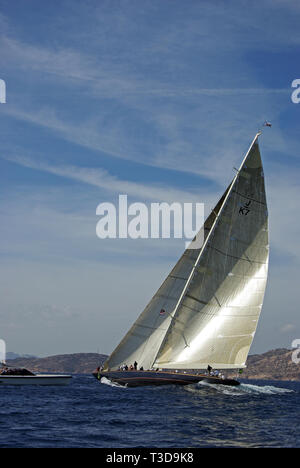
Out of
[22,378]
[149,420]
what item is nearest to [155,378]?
[22,378]

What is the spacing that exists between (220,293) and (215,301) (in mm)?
1065

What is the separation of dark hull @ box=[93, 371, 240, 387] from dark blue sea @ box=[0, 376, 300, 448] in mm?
768

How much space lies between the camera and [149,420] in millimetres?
39625

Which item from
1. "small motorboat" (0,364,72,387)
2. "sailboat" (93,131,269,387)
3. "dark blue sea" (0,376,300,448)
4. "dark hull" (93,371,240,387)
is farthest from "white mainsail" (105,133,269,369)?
"small motorboat" (0,364,72,387)

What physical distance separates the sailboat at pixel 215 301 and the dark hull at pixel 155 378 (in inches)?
4.3

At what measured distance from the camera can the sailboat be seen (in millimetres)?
61875

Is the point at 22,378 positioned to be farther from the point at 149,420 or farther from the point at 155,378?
the point at 149,420

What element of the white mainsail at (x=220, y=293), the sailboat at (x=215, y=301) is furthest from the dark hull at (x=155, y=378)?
the white mainsail at (x=220, y=293)

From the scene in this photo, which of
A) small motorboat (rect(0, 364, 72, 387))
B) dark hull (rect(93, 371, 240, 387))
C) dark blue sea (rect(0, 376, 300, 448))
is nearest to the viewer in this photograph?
dark blue sea (rect(0, 376, 300, 448))

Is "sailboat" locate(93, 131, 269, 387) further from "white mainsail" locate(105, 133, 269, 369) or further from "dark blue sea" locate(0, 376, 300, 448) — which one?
"dark blue sea" locate(0, 376, 300, 448)

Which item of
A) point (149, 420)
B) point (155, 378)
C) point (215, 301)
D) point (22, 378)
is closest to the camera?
point (149, 420)
